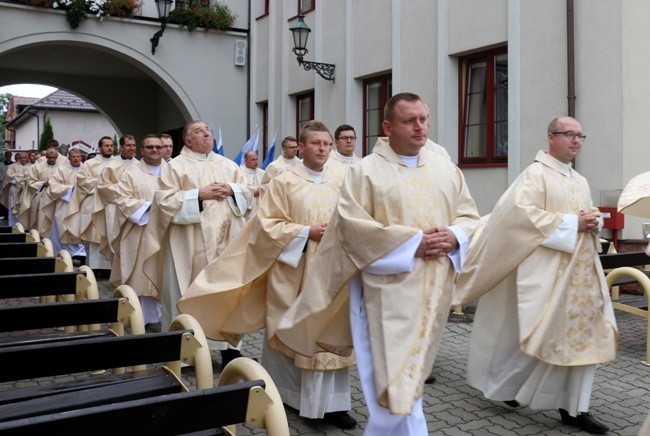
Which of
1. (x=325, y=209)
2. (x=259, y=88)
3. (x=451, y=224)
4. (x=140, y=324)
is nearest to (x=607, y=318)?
(x=451, y=224)

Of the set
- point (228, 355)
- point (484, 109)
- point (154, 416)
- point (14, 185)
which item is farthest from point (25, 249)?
point (14, 185)

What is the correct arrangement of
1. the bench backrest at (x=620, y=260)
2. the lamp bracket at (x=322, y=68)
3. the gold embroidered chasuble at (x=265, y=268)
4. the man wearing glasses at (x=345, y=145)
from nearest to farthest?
the gold embroidered chasuble at (x=265, y=268)
the bench backrest at (x=620, y=260)
the man wearing glasses at (x=345, y=145)
the lamp bracket at (x=322, y=68)

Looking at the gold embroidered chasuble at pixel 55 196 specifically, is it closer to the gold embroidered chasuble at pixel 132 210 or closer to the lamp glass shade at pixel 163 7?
the lamp glass shade at pixel 163 7

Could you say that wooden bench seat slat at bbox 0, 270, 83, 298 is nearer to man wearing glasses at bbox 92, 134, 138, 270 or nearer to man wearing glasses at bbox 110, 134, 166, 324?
man wearing glasses at bbox 110, 134, 166, 324

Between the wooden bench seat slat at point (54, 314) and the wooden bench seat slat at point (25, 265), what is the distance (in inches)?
62.8

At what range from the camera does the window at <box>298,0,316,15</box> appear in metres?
15.3

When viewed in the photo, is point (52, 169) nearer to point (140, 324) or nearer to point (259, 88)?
point (259, 88)

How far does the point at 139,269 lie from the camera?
698 centimetres

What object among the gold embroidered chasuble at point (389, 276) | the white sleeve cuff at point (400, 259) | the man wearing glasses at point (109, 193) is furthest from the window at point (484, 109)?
the white sleeve cuff at point (400, 259)

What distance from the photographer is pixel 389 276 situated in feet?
11.7

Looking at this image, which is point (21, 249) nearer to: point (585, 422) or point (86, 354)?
point (86, 354)

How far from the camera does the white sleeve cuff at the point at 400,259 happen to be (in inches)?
137

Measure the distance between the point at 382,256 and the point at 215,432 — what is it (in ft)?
4.22

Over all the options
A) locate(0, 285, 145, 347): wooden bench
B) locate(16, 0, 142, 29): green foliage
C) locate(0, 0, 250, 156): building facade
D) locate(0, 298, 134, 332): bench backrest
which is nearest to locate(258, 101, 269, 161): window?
locate(0, 0, 250, 156): building facade
